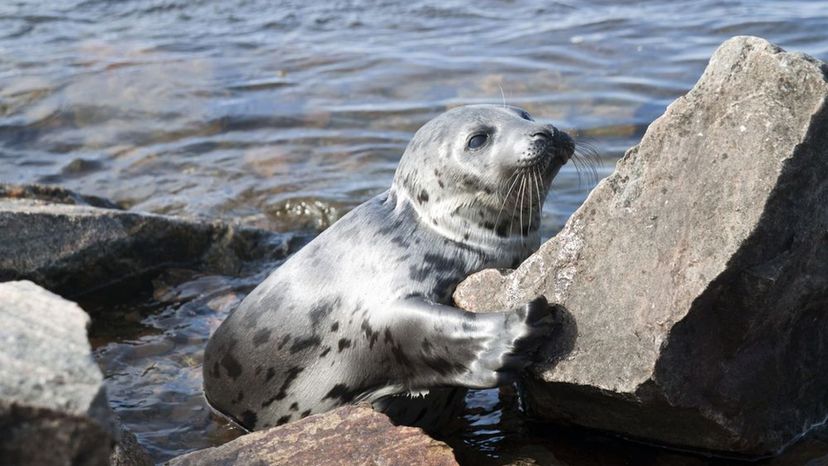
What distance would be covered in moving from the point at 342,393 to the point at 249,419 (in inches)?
21.6

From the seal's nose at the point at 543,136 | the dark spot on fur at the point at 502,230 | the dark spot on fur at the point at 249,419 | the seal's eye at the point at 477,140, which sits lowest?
the dark spot on fur at the point at 249,419

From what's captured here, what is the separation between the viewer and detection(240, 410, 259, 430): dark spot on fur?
4.98 metres

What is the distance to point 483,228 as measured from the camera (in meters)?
4.87

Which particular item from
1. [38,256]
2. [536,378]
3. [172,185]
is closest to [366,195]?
[172,185]

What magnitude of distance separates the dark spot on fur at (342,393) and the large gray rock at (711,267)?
34.8 inches

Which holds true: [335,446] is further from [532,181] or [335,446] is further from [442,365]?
[532,181]

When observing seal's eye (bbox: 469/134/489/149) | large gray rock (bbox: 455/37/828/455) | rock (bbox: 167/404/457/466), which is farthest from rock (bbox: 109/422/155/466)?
seal's eye (bbox: 469/134/489/149)

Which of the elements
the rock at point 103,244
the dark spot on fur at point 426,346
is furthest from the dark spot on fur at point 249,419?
the rock at point 103,244

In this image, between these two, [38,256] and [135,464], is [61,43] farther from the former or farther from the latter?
[135,464]

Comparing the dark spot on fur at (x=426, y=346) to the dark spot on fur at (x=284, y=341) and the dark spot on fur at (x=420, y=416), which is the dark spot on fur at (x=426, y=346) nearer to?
the dark spot on fur at (x=420, y=416)

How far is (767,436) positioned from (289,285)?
2081 millimetres

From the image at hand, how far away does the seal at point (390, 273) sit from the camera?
4.58m

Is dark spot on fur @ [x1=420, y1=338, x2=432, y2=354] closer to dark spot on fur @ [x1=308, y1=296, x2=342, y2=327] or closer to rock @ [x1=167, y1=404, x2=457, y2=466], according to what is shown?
rock @ [x1=167, y1=404, x2=457, y2=466]

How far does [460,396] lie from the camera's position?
4887 mm
